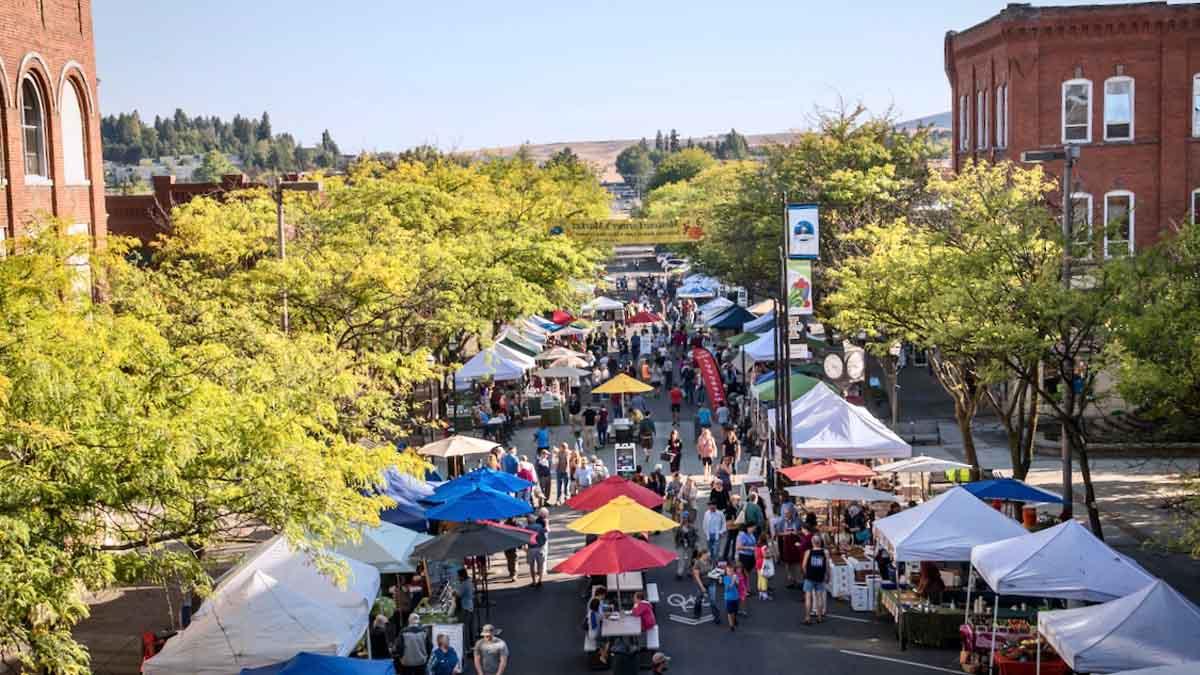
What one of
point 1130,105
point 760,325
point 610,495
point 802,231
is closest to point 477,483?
point 610,495

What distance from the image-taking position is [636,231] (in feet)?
269

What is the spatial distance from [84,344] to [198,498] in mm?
2235

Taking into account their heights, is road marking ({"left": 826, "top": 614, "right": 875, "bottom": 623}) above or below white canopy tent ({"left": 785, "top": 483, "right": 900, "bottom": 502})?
below

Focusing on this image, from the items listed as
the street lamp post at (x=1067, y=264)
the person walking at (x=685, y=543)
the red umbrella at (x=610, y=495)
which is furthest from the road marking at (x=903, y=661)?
the red umbrella at (x=610, y=495)

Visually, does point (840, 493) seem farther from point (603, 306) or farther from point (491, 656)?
point (603, 306)

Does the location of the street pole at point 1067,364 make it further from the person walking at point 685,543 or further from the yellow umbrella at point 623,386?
the yellow umbrella at point 623,386

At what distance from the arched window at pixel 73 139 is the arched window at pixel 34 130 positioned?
2.23ft

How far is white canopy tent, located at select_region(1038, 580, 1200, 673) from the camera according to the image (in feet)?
54.0

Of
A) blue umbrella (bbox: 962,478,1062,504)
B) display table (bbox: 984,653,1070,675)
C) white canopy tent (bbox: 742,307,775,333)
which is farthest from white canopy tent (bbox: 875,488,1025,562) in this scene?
white canopy tent (bbox: 742,307,775,333)

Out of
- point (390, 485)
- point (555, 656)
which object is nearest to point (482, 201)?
point (390, 485)

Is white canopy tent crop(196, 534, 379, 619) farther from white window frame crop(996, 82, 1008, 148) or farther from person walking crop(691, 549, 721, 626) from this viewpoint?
→ white window frame crop(996, 82, 1008, 148)

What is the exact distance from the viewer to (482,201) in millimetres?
51562

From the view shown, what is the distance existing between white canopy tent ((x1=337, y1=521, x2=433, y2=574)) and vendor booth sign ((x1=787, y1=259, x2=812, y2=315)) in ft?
40.3

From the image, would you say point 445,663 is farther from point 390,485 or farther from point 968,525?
point 968,525
